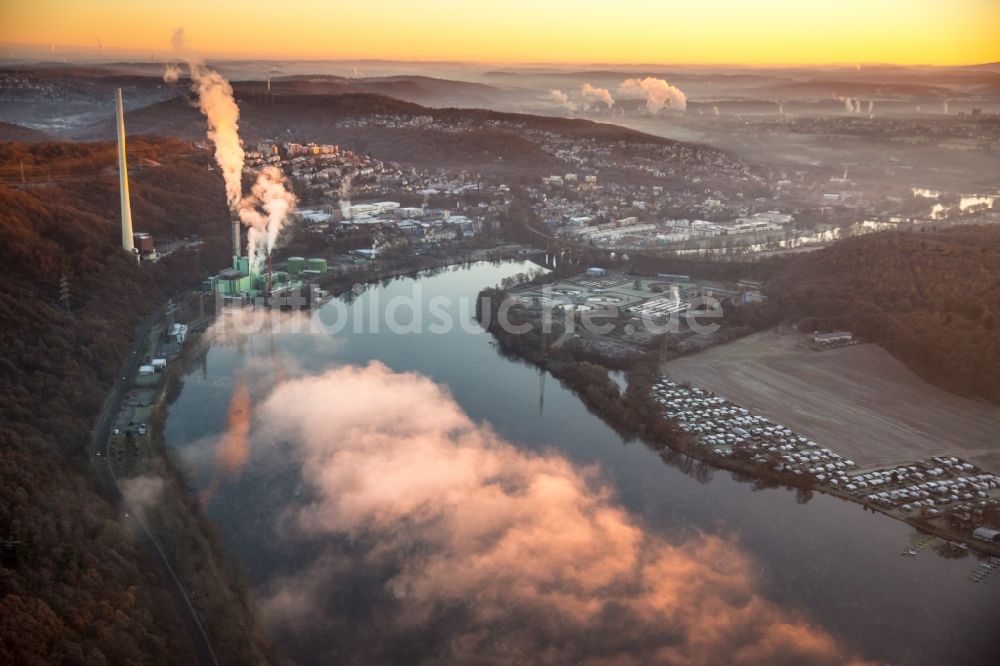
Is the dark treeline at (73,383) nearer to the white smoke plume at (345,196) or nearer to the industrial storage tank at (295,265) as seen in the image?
the industrial storage tank at (295,265)

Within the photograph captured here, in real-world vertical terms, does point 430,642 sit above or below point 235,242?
below

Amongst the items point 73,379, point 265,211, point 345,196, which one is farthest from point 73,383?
point 345,196

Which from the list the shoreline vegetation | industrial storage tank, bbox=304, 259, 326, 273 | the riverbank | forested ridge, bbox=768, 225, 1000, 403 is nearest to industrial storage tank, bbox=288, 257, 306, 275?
industrial storage tank, bbox=304, 259, 326, 273

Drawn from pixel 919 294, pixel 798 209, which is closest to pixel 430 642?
pixel 919 294

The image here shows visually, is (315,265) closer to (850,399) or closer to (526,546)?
(850,399)

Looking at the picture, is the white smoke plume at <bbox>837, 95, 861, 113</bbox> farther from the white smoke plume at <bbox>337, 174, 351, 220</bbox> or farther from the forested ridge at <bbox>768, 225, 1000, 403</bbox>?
the white smoke plume at <bbox>337, 174, 351, 220</bbox>

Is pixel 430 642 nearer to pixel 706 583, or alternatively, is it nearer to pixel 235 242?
pixel 706 583
